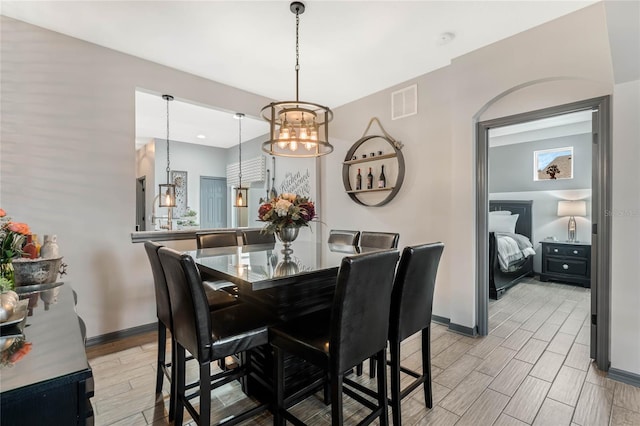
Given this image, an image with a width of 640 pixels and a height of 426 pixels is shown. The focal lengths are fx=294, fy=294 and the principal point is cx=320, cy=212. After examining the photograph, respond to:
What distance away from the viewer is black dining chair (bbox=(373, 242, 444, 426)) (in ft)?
5.37

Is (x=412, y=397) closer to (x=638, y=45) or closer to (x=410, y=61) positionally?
(x=638, y=45)

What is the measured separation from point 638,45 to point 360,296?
2.29 m

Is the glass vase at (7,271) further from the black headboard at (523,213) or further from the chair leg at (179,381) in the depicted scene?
the black headboard at (523,213)

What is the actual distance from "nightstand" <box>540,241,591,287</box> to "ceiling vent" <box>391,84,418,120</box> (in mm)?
3716

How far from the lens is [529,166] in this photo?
18.7 ft

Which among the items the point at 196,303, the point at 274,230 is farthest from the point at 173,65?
the point at 196,303

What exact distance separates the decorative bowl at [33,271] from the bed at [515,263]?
460 cm

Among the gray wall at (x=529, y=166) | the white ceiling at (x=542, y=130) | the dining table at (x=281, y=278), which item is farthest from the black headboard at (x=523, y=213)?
the dining table at (x=281, y=278)

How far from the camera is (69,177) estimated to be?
2686 millimetres

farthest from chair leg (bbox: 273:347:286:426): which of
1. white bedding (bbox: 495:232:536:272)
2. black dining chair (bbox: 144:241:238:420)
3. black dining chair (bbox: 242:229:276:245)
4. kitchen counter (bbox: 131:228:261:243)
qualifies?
white bedding (bbox: 495:232:536:272)

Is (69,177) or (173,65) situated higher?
(173,65)

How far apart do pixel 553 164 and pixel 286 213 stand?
553 centimetres

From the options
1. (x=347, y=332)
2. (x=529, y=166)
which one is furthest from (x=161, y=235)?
(x=529, y=166)

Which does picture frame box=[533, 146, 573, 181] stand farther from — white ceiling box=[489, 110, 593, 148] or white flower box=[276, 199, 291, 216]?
white flower box=[276, 199, 291, 216]
